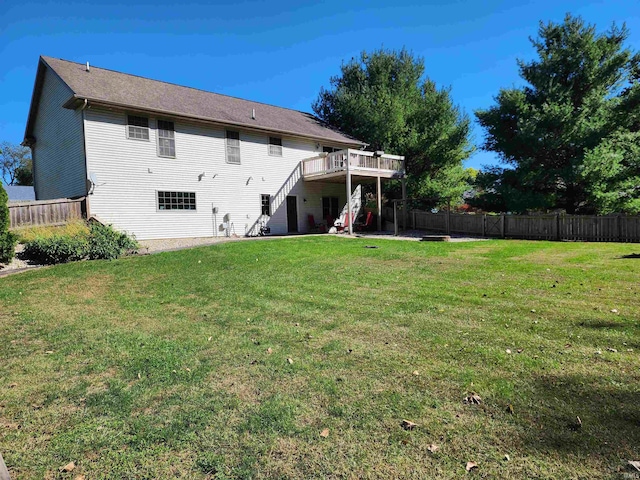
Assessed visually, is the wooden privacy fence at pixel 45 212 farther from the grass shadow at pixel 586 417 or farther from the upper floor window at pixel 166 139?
the grass shadow at pixel 586 417

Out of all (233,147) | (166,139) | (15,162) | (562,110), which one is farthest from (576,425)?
(15,162)

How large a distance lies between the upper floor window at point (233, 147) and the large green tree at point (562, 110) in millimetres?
13179

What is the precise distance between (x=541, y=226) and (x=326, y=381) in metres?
16.8

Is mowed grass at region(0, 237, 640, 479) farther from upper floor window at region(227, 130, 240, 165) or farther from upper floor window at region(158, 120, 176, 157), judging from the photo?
upper floor window at region(227, 130, 240, 165)

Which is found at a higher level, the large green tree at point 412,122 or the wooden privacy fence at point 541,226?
the large green tree at point 412,122

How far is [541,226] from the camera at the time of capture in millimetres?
16250

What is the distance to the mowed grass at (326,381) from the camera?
2.06 meters

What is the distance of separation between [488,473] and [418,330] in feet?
7.07

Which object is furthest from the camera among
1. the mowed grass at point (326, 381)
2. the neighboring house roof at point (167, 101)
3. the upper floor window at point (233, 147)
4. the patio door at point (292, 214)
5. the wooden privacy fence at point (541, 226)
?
the patio door at point (292, 214)

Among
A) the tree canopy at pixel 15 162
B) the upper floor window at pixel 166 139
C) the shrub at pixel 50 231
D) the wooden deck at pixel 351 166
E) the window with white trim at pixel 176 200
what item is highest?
the tree canopy at pixel 15 162

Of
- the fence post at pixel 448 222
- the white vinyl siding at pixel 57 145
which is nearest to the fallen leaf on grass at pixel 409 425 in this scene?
the white vinyl siding at pixel 57 145

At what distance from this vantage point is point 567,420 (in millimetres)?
2318

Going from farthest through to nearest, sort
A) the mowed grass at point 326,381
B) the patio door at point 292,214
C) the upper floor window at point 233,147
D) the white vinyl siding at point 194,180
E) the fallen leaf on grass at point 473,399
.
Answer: the patio door at point 292,214, the upper floor window at point 233,147, the white vinyl siding at point 194,180, the fallen leaf on grass at point 473,399, the mowed grass at point 326,381

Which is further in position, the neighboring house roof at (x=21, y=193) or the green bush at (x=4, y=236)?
the neighboring house roof at (x=21, y=193)
